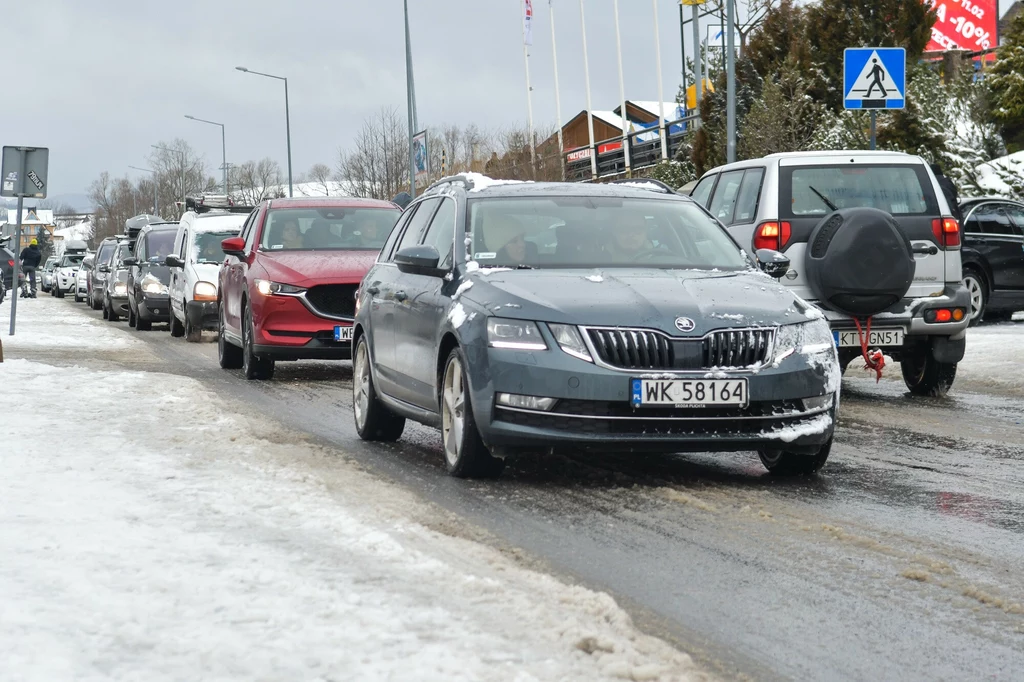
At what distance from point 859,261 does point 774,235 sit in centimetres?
97

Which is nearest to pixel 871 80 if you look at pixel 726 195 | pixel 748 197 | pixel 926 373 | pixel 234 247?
pixel 726 195

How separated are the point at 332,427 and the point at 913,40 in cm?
2742

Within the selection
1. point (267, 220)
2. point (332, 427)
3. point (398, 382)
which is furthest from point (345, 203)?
point (398, 382)

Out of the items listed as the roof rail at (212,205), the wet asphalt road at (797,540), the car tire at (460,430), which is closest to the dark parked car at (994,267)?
the wet asphalt road at (797,540)

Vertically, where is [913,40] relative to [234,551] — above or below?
above

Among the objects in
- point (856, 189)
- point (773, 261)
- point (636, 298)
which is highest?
point (856, 189)

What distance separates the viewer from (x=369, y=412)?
A: 31.5 feet

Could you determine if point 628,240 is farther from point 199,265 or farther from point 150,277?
point 150,277

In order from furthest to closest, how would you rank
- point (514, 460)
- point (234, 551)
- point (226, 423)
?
point (226, 423)
point (514, 460)
point (234, 551)

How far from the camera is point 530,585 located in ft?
16.5

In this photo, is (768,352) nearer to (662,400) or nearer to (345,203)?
(662,400)

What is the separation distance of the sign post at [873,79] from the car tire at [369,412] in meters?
8.32

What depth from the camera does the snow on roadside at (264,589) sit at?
157 inches

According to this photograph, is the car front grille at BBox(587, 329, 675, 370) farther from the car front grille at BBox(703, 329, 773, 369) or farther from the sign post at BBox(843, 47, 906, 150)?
the sign post at BBox(843, 47, 906, 150)
